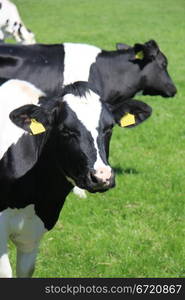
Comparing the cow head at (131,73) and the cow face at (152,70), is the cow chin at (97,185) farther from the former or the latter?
the cow face at (152,70)

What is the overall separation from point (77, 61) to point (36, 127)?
3.71m

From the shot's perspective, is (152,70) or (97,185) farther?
(152,70)

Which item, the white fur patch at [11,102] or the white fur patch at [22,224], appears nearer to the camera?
the white fur patch at [22,224]

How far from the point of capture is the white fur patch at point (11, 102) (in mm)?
4375

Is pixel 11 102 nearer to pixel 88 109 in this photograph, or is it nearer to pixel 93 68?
pixel 88 109

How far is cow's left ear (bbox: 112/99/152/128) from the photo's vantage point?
14.1 feet

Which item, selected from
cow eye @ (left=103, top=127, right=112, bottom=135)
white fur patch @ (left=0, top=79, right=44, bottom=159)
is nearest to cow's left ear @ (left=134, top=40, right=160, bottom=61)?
white fur patch @ (left=0, top=79, right=44, bottom=159)

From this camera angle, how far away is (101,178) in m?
3.55

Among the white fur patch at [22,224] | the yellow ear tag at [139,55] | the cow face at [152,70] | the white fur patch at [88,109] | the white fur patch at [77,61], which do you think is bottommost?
the cow face at [152,70]

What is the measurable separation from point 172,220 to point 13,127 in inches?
94.5

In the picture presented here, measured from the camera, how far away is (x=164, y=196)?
265 inches

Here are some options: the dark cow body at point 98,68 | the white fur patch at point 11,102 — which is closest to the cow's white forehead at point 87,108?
the white fur patch at point 11,102

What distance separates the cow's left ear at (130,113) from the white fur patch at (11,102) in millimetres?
670

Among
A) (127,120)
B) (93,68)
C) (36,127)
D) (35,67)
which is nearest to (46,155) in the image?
(36,127)
